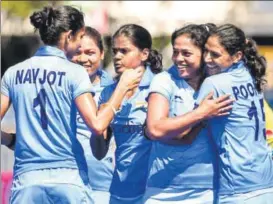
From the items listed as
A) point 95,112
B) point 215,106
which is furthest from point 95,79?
point 215,106

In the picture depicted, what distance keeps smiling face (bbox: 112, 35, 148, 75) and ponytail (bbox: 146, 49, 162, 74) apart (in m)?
0.06

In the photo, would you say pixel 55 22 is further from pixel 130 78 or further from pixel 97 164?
pixel 97 164

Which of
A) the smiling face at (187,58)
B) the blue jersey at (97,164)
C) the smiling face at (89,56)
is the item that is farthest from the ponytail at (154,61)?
the smiling face at (187,58)

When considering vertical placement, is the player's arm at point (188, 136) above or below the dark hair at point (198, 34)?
below

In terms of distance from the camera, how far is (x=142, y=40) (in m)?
9.05

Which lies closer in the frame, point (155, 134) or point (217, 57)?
point (155, 134)

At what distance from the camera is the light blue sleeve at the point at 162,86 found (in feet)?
26.2

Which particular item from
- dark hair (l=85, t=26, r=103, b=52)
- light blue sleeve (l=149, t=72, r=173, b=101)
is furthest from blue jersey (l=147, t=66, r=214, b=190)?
dark hair (l=85, t=26, r=103, b=52)

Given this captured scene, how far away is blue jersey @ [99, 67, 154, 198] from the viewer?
8.77 metres

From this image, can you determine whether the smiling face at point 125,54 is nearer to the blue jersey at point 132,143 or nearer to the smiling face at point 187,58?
the blue jersey at point 132,143

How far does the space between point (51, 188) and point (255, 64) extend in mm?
1657

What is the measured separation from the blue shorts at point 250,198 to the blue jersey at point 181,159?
11.2 inches

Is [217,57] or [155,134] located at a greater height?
[217,57]

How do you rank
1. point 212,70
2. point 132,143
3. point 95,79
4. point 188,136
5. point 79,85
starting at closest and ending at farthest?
point 79,85, point 188,136, point 212,70, point 132,143, point 95,79
